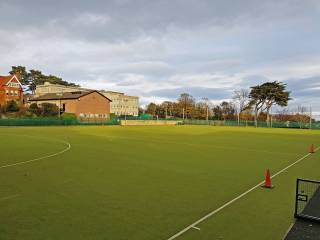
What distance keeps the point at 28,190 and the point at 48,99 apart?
71.4 m

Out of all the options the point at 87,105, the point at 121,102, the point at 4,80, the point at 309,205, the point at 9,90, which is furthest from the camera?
the point at 121,102

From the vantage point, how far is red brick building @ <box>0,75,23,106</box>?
227ft

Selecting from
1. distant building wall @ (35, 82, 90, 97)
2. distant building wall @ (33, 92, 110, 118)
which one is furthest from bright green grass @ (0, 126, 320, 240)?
distant building wall @ (35, 82, 90, 97)

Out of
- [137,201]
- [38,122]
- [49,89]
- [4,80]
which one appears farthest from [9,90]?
[137,201]

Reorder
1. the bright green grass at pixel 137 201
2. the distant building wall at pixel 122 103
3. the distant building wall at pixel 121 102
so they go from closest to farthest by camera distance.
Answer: the bright green grass at pixel 137 201 < the distant building wall at pixel 121 102 < the distant building wall at pixel 122 103

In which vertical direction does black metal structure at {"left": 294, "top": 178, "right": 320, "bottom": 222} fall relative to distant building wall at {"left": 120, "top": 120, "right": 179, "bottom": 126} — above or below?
below

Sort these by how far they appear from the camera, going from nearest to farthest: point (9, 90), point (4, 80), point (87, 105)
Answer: point (4, 80)
point (9, 90)
point (87, 105)

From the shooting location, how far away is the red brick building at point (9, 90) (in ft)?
227

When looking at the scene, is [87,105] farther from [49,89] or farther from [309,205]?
[309,205]

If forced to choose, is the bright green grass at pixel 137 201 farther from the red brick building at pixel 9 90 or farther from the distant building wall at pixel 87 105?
the red brick building at pixel 9 90

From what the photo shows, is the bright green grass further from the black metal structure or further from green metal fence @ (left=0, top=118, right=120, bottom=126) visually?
green metal fence @ (left=0, top=118, right=120, bottom=126)

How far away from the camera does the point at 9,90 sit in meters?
70.6

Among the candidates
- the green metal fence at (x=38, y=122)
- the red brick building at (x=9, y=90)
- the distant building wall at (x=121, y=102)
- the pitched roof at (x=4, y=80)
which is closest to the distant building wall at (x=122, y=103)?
the distant building wall at (x=121, y=102)

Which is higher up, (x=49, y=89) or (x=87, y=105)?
(x=49, y=89)
